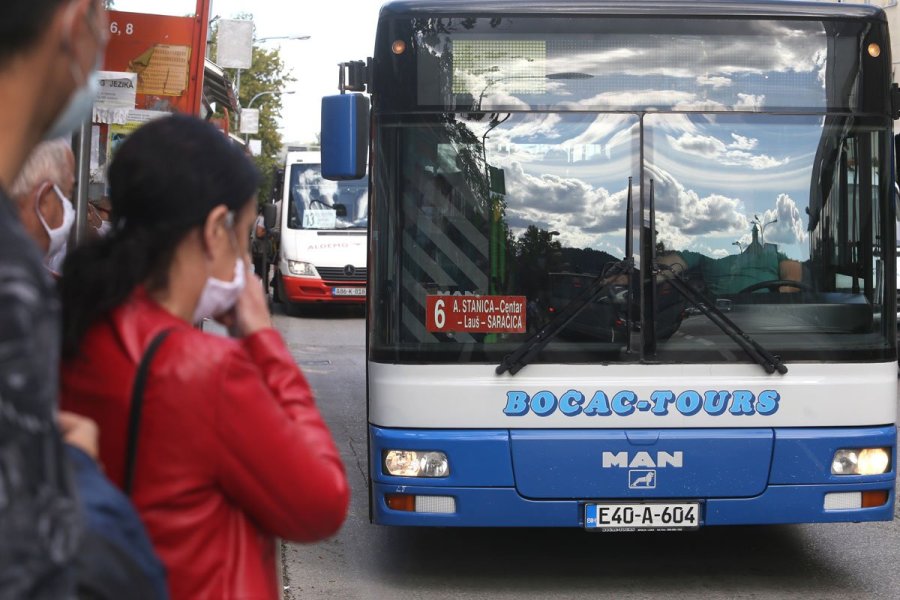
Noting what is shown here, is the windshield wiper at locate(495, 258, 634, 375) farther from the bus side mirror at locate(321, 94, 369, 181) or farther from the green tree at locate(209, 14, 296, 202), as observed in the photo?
the green tree at locate(209, 14, 296, 202)

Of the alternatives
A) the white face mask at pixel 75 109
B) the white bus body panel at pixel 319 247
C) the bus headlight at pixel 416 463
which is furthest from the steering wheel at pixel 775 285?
the white bus body panel at pixel 319 247

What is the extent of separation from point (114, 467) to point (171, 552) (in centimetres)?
15

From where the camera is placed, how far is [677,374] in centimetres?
599

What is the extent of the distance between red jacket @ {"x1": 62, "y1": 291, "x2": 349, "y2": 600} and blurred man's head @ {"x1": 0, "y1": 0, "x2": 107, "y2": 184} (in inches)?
21.3

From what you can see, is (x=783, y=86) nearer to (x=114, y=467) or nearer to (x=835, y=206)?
(x=835, y=206)

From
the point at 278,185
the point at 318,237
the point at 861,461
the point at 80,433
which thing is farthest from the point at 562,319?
the point at 278,185

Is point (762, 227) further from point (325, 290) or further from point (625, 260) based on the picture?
point (325, 290)

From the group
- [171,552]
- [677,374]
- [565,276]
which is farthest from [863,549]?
[171,552]

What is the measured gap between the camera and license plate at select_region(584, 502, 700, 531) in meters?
5.93

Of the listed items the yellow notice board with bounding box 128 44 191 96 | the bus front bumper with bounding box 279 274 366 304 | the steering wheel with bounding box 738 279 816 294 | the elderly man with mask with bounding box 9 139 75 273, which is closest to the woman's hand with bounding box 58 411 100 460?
the elderly man with mask with bounding box 9 139 75 273

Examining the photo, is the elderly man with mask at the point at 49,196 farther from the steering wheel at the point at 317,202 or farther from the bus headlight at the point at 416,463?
the steering wheel at the point at 317,202

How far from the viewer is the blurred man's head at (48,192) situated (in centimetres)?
494

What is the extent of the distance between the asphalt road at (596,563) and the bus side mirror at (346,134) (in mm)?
1977

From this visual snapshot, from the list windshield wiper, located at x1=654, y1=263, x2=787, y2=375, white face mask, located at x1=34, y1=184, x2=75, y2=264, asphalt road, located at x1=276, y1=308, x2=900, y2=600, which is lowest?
asphalt road, located at x1=276, y1=308, x2=900, y2=600
